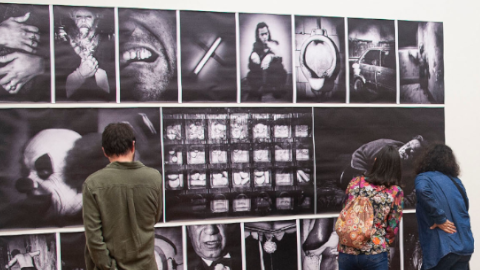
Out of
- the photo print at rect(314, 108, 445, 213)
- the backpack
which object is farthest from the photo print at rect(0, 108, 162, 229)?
the backpack

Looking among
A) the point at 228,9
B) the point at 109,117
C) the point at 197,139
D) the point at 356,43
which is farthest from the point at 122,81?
the point at 356,43

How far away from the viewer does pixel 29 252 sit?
3.44m

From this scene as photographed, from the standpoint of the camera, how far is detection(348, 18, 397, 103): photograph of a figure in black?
4.03 meters

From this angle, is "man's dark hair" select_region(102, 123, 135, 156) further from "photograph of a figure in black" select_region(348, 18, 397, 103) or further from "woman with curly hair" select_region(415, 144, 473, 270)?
"photograph of a figure in black" select_region(348, 18, 397, 103)

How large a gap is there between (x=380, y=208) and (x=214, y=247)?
147 cm

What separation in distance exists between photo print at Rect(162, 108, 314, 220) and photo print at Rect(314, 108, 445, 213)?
0.44 feet

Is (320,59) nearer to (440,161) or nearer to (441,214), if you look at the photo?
(440,161)

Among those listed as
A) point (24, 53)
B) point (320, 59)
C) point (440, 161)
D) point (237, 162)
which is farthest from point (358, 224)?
point (24, 53)

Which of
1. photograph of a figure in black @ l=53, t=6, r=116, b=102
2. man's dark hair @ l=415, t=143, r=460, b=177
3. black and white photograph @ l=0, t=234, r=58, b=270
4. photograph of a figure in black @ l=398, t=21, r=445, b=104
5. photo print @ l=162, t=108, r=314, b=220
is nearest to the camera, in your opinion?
man's dark hair @ l=415, t=143, r=460, b=177

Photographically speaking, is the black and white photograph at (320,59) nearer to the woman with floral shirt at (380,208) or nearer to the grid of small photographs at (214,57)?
the grid of small photographs at (214,57)

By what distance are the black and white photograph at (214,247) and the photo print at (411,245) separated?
1.59 meters

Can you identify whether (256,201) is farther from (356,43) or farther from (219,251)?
(356,43)

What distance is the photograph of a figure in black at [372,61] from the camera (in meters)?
4.03

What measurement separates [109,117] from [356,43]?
2287 mm
